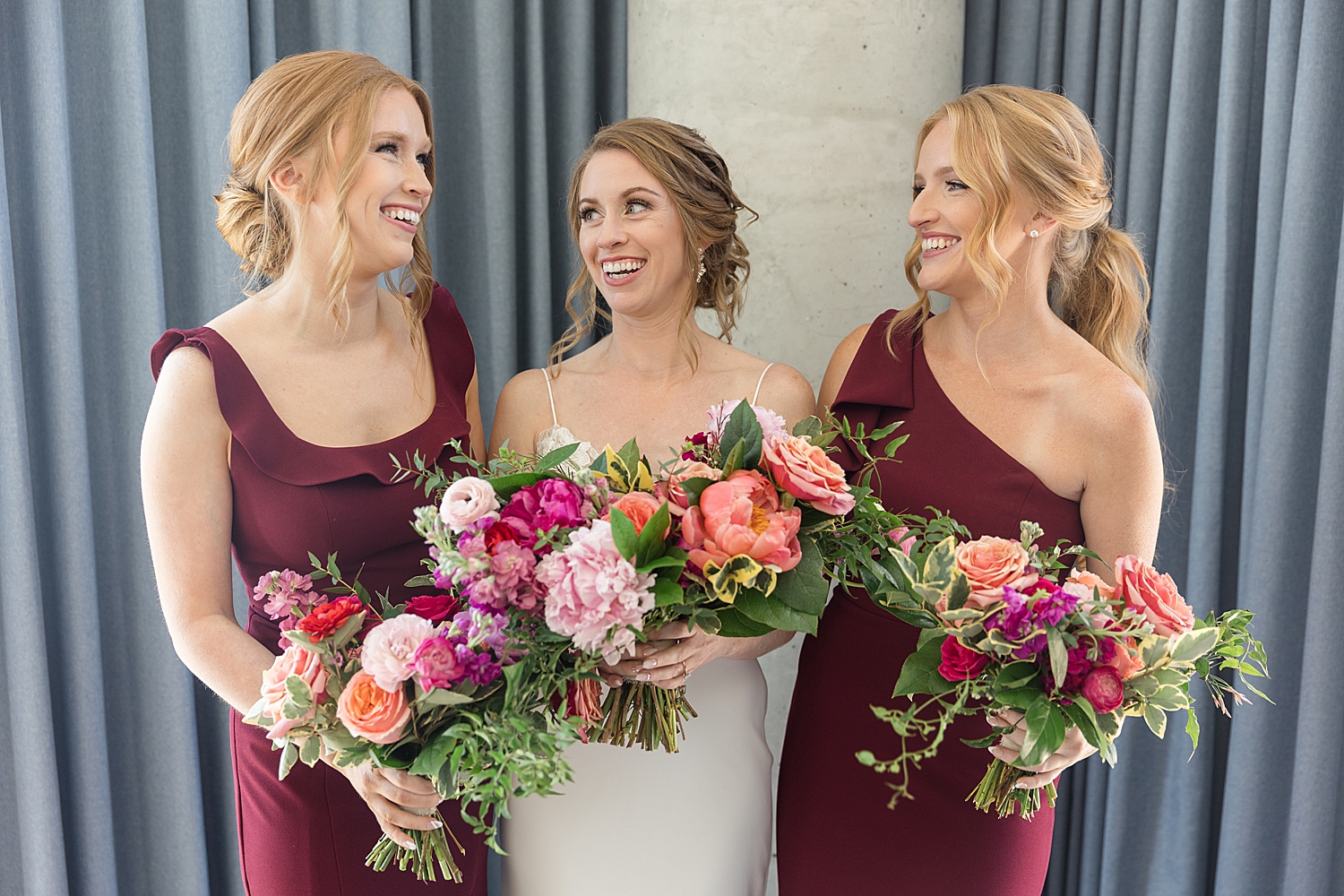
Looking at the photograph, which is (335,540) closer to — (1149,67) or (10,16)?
(10,16)

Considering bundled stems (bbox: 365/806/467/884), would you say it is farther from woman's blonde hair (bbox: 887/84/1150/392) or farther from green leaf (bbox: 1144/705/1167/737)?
woman's blonde hair (bbox: 887/84/1150/392)

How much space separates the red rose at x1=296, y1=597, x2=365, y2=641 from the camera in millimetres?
1307

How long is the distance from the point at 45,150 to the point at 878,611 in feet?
6.29

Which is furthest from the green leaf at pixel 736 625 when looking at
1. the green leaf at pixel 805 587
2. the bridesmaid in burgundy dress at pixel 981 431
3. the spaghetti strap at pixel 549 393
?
the spaghetti strap at pixel 549 393

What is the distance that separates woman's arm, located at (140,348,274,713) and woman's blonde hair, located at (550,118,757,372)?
2.34 feet

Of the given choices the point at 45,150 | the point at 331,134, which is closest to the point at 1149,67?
the point at 331,134

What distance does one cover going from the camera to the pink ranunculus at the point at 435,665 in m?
1.17

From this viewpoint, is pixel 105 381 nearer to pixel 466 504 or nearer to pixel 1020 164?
pixel 466 504

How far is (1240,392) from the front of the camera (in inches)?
91.3

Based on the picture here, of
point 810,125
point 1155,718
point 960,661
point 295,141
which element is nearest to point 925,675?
point 960,661

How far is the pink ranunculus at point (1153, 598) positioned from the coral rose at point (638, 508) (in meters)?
0.66

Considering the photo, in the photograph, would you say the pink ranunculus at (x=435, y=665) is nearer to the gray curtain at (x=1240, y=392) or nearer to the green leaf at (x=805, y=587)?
the green leaf at (x=805, y=587)

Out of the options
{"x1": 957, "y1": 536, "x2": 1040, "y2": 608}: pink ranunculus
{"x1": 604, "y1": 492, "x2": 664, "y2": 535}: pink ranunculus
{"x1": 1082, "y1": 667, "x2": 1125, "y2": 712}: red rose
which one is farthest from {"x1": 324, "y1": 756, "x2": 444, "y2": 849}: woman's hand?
{"x1": 1082, "y1": 667, "x2": 1125, "y2": 712}: red rose

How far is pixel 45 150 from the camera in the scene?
6.67 feet
